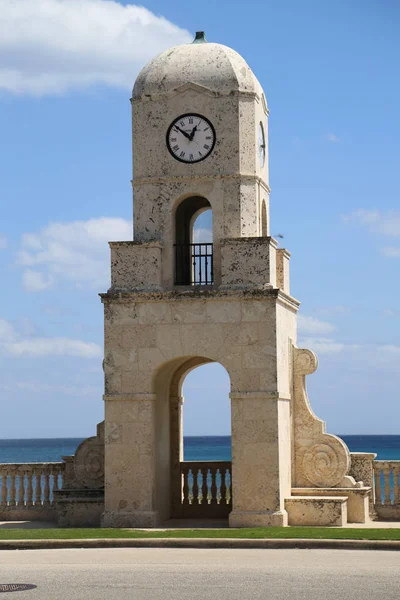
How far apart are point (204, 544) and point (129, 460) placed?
4550mm

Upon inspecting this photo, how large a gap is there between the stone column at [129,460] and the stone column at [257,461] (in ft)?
5.52

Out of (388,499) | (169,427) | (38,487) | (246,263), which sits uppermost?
(246,263)

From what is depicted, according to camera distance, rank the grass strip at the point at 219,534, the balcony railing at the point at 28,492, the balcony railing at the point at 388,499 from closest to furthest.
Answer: the grass strip at the point at 219,534
the balcony railing at the point at 388,499
the balcony railing at the point at 28,492

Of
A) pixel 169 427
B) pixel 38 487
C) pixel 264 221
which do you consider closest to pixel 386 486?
pixel 169 427

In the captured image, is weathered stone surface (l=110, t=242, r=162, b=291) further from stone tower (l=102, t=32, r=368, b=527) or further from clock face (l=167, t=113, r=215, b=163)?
clock face (l=167, t=113, r=215, b=163)

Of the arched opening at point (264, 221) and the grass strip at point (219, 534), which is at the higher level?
the arched opening at point (264, 221)

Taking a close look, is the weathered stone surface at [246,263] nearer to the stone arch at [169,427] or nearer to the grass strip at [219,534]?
the stone arch at [169,427]

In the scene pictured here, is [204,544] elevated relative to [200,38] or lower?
lower

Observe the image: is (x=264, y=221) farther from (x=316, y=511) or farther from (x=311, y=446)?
(x=316, y=511)

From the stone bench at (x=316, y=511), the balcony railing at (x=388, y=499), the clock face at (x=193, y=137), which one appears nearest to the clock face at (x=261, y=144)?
the clock face at (x=193, y=137)

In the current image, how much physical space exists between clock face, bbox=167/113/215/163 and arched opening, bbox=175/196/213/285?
4.75 feet

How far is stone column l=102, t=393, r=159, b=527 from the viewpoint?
23.8 meters

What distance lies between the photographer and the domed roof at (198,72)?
24.4 m

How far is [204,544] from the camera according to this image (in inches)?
778
